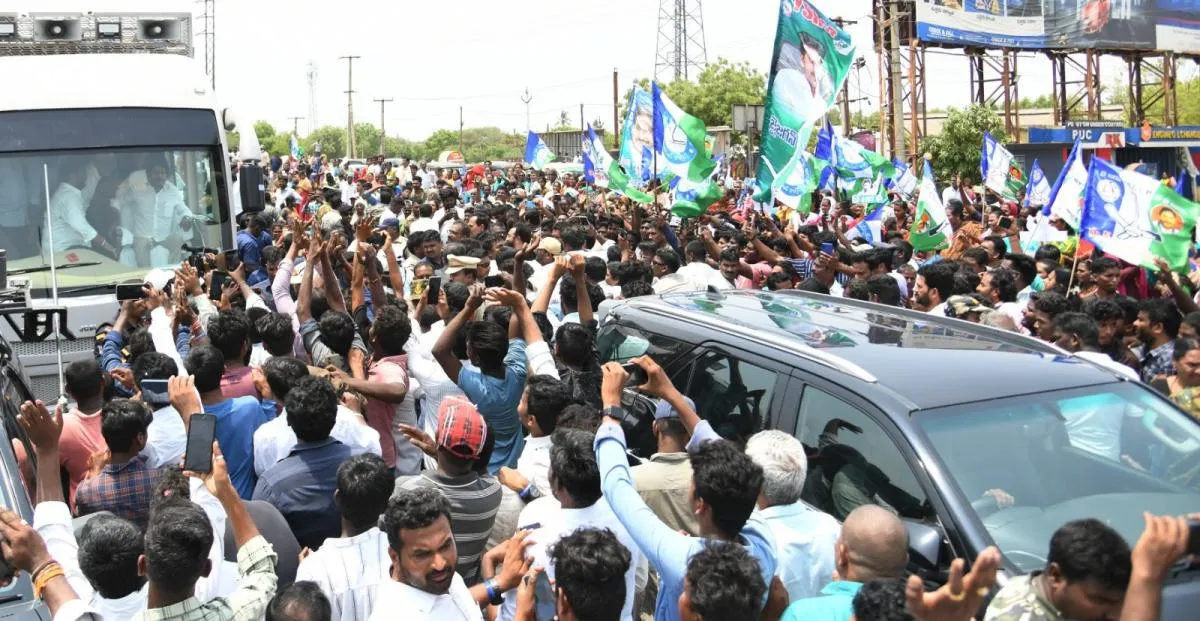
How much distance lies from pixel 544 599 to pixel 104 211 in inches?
268

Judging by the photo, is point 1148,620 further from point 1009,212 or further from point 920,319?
point 1009,212

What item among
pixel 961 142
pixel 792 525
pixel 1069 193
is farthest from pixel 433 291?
pixel 961 142

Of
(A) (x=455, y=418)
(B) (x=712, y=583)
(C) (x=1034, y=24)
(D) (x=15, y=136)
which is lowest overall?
(B) (x=712, y=583)

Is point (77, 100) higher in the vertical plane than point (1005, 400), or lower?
higher

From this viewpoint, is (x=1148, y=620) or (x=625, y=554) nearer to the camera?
(x=1148, y=620)

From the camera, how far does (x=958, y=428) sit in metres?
3.99

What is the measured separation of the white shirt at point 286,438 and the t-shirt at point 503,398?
675mm

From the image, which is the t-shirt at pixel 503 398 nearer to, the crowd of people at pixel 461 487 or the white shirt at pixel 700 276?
the crowd of people at pixel 461 487

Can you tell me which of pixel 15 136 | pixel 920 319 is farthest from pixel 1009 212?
pixel 15 136

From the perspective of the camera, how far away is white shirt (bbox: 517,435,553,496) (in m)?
4.50

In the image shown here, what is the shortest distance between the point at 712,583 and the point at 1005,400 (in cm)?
179

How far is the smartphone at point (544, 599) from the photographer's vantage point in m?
3.41

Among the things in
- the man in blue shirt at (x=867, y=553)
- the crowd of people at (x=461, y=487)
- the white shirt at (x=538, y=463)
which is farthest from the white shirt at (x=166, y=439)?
the man in blue shirt at (x=867, y=553)

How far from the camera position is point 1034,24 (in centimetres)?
4197
